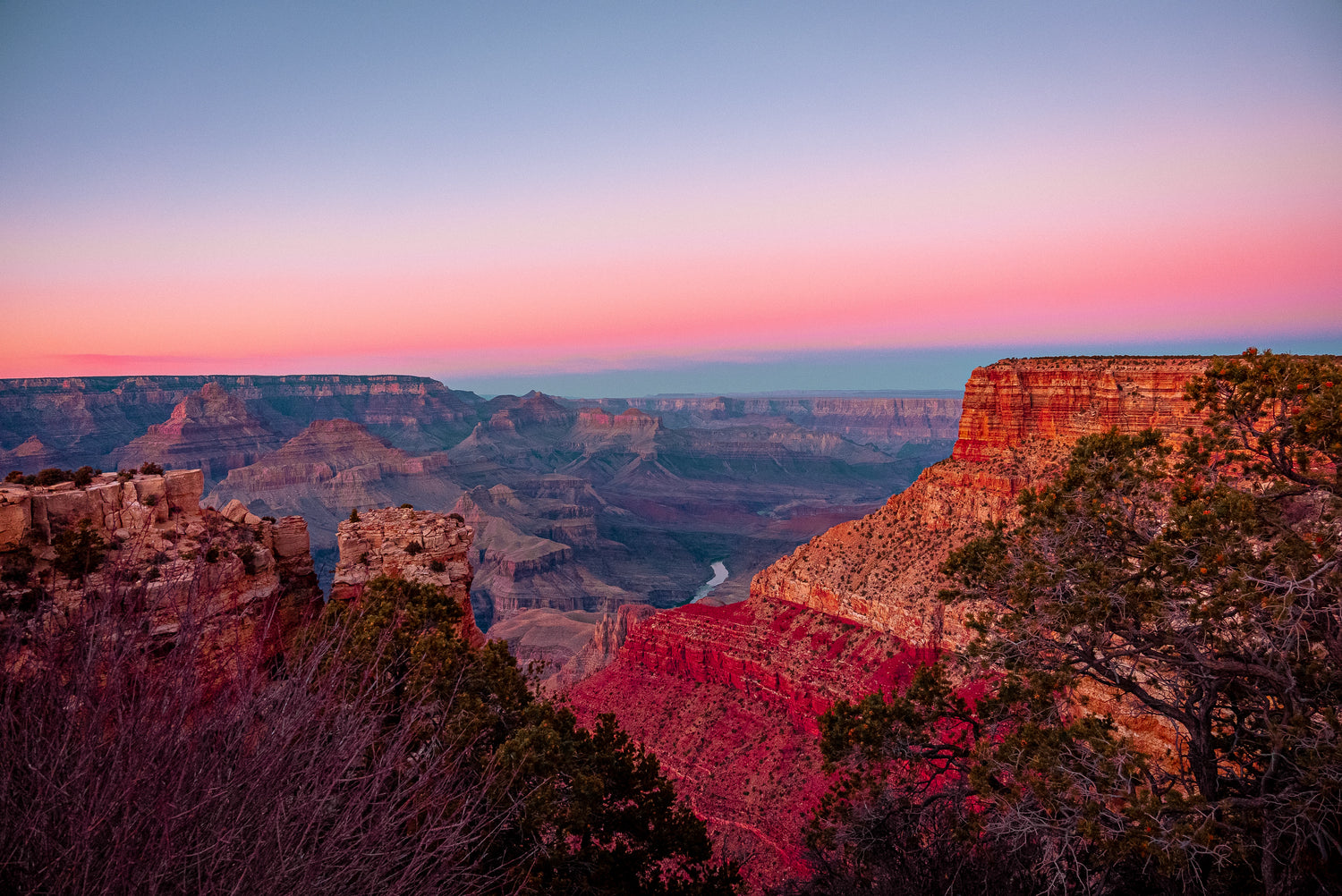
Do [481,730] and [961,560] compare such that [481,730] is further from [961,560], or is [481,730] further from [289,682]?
[961,560]

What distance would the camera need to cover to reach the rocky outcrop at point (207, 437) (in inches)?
6014

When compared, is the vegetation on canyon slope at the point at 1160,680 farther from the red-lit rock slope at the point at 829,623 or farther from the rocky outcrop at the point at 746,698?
the red-lit rock slope at the point at 829,623

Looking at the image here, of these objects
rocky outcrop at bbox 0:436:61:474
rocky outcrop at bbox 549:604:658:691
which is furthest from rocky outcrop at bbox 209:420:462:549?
rocky outcrop at bbox 549:604:658:691

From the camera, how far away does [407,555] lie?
1683 cm

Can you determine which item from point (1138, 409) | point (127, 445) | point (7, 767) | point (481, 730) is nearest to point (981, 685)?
point (1138, 409)

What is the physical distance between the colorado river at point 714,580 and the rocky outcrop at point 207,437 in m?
122

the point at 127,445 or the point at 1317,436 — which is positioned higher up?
the point at 1317,436

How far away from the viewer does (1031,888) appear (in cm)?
980

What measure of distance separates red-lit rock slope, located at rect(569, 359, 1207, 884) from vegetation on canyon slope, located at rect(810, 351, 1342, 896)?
17293 mm

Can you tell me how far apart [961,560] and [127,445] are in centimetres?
20148

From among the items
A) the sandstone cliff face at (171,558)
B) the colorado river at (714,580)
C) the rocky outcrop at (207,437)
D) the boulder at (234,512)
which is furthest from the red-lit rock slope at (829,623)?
the rocky outcrop at (207,437)

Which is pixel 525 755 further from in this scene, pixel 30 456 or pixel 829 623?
pixel 30 456

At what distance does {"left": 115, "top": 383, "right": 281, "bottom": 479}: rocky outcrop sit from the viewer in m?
153

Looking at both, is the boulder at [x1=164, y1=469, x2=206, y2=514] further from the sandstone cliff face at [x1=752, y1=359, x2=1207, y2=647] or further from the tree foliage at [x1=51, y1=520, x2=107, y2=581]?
the sandstone cliff face at [x1=752, y1=359, x2=1207, y2=647]
